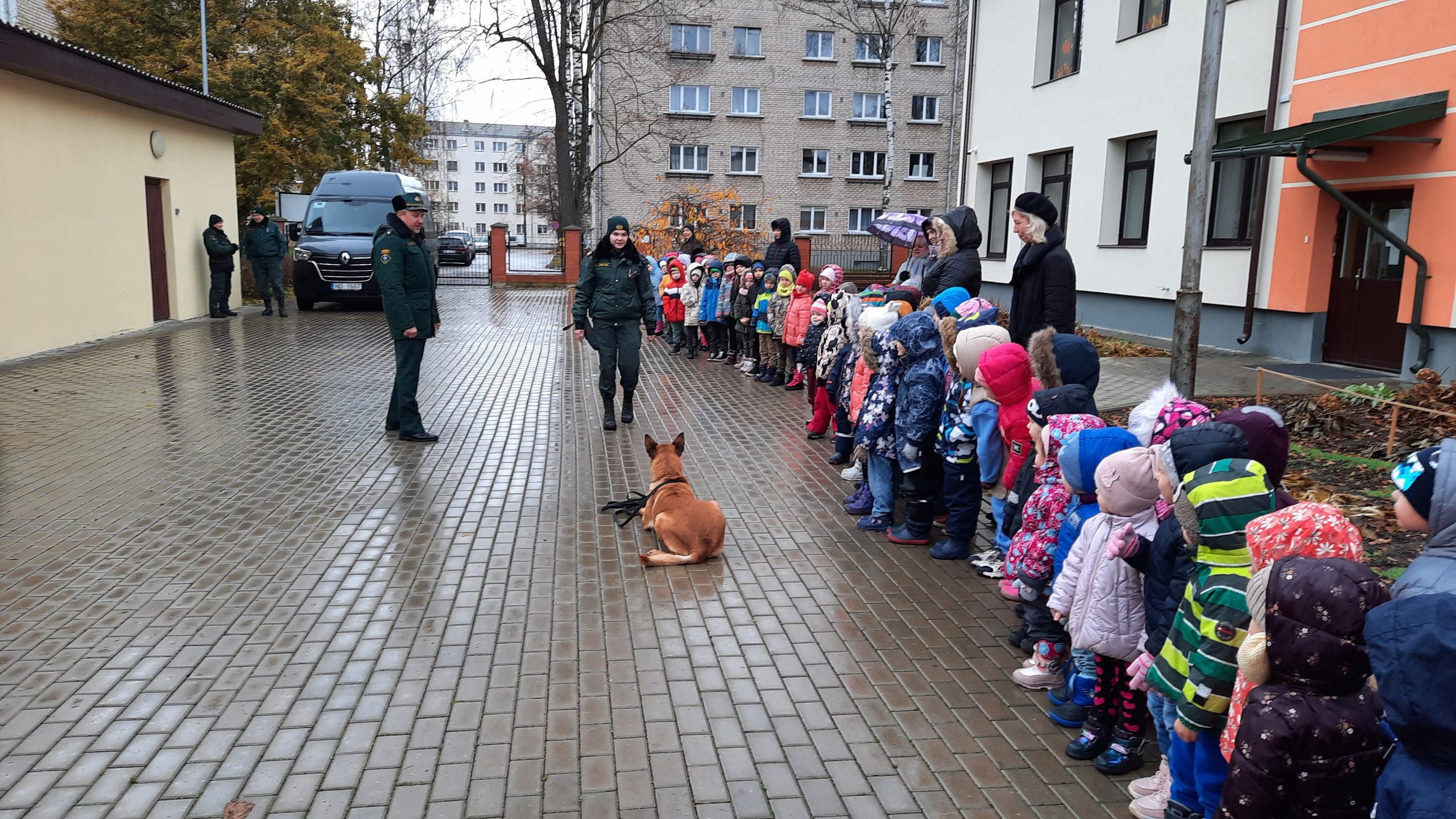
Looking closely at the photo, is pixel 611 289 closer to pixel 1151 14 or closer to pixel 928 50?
pixel 1151 14

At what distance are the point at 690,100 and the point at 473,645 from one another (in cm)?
4075

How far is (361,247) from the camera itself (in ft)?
70.9

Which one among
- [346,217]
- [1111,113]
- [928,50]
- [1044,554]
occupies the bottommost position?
[1044,554]

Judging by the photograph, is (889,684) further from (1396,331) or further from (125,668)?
(1396,331)

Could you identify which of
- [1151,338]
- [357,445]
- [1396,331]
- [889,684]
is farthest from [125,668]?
[1151,338]

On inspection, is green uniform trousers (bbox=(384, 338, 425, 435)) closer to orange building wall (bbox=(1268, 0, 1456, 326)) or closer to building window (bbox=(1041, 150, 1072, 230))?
orange building wall (bbox=(1268, 0, 1456, 326))

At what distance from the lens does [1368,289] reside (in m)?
12.2

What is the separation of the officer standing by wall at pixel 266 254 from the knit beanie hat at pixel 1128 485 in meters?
20.0

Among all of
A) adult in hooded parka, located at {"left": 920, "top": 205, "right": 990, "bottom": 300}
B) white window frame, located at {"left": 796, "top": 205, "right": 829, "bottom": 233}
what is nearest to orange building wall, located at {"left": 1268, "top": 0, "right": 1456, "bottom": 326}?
adult in hooded parka, located at {"left": 920, "top": 205, "right": 990, "bottom": 300}

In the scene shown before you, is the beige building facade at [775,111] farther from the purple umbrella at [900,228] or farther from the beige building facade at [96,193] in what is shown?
the purple umbrella at [900,228]

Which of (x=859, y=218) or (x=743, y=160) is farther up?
(x=743, y=160)

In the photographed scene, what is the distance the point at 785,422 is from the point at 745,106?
35.2 m

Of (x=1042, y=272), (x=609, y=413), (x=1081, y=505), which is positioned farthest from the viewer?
(x=609, y=413)

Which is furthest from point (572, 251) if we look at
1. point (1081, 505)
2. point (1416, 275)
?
point (1081, 505)
